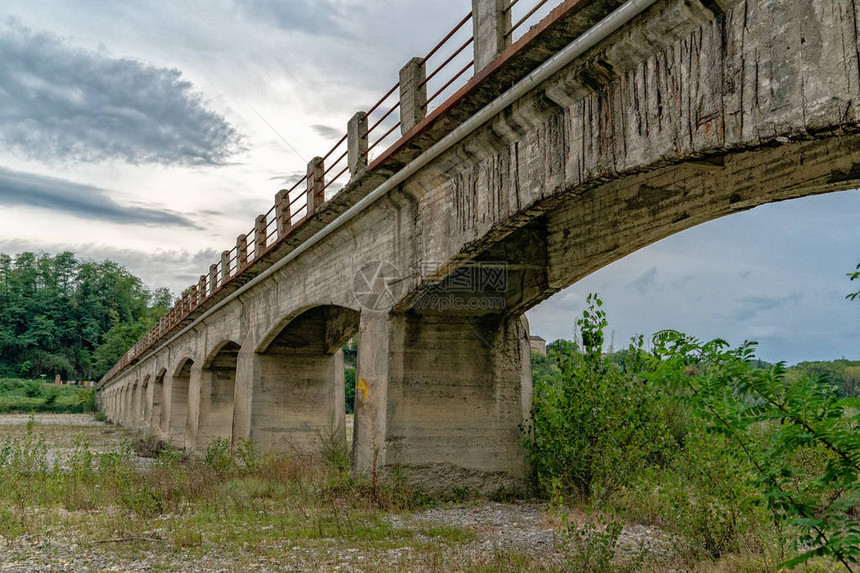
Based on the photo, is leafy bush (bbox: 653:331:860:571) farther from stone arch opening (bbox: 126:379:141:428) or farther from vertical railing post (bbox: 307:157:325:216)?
stone arch opening (bbox: 126:379:141:428)

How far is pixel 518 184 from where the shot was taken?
6.38m

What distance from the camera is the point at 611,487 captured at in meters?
7.34

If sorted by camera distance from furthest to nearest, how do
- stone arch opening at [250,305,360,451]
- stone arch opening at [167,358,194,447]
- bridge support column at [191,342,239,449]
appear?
stone arch opening at [167,358,194,447], bridge support column at [191,342,239,449], stone arch opening at [250,305,360,451]

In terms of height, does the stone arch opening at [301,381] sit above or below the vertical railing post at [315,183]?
below

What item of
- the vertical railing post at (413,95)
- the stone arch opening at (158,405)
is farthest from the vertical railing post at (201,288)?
the vertical railing post at (413,95)

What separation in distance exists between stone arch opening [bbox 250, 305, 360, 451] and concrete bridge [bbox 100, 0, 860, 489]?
93 mm

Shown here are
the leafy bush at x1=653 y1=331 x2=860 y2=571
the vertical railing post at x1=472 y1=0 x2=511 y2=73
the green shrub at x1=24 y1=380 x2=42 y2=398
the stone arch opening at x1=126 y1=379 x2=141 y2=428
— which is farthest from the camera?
the green shrub at x1=24 y1=380 x2=42 y2=398

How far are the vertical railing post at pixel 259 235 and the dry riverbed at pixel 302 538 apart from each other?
6.78m

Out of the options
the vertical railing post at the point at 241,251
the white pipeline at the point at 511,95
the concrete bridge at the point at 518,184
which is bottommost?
the concrete bridge at the point at 518,184

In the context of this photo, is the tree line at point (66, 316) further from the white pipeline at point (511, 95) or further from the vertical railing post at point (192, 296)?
the white pipeline at point (511, 95)

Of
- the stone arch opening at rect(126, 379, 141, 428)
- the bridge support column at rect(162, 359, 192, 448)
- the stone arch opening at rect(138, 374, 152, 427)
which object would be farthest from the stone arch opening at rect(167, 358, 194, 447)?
the stone arch opening at rect(126, 379, 141, 428)

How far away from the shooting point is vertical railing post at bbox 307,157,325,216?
1112cm

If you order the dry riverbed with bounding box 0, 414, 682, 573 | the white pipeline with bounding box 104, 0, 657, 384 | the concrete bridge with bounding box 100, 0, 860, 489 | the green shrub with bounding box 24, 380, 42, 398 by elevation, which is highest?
the white pipeline with bounding box 104, 0, 657, 384

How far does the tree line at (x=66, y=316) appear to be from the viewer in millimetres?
82688
